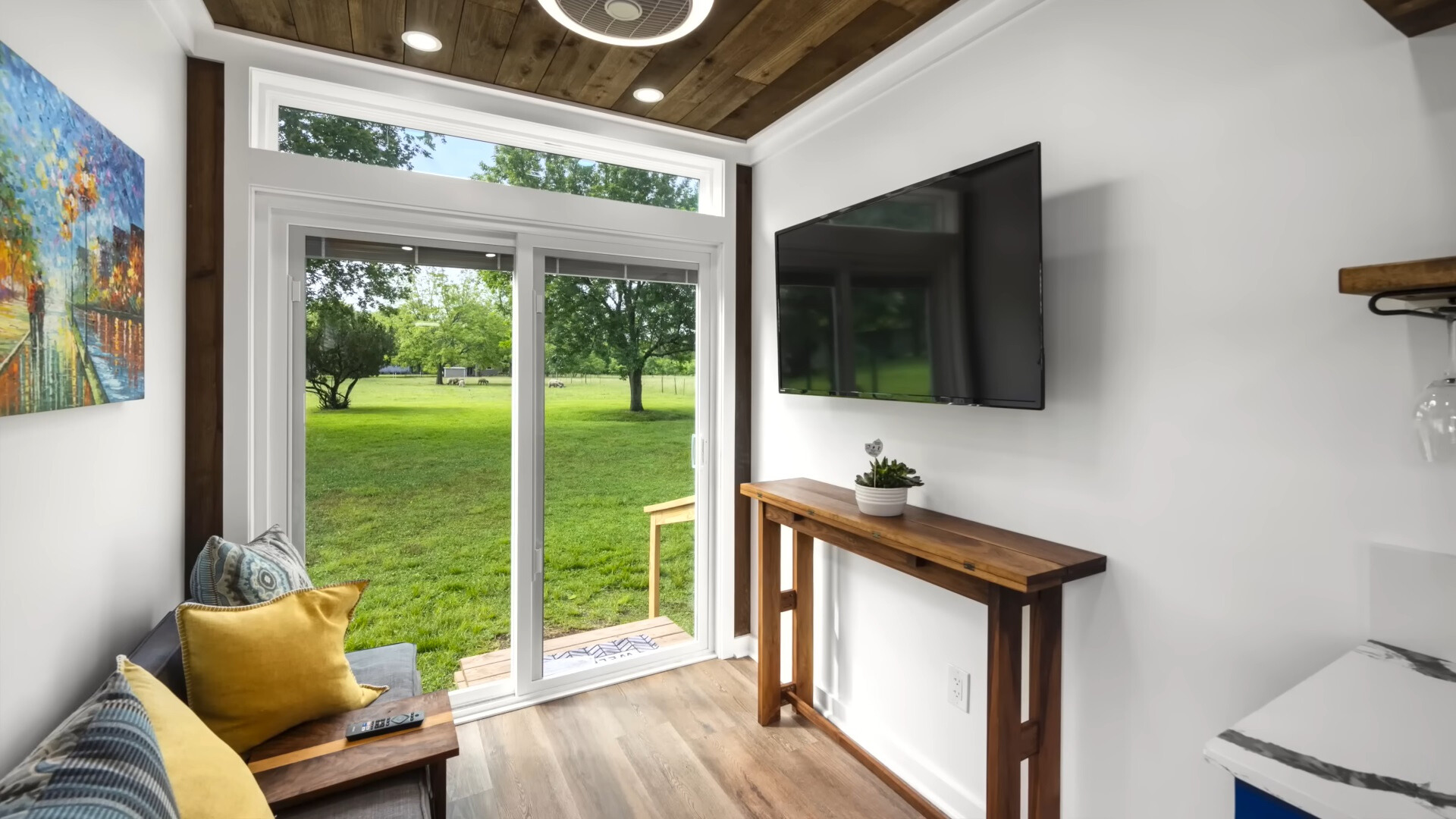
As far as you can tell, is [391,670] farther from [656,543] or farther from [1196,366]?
[1196,366]

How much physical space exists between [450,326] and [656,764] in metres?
1.82

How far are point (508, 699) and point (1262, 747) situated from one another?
256cm

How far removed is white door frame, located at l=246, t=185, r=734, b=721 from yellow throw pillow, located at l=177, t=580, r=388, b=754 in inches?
33.5

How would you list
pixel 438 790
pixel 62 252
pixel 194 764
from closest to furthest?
pixel 194 764 → pixel 62 252 → pixel 438 790

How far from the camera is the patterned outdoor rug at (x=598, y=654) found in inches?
113

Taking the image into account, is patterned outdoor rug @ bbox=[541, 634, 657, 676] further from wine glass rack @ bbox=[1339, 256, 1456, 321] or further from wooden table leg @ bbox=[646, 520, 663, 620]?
wine glass rack @ bbox=[1339, 256, 1456, 321]

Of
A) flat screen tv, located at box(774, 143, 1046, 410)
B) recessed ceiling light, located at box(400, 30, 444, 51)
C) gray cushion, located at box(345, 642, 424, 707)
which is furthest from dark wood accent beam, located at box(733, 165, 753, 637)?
gray cushion, located at box(345, 642, 424, 707)

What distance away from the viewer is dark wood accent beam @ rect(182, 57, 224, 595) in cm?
209

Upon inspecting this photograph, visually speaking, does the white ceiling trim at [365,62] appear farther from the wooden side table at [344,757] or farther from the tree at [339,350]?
the wooden side table at [344,757]

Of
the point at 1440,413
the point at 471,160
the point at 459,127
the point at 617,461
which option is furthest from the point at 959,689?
the point at 459,127

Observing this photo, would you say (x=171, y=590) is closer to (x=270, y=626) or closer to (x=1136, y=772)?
(x=270, y=626)

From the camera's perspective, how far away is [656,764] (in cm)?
233

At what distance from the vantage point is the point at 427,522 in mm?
2621

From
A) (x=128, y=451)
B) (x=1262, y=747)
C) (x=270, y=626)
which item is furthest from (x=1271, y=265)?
Answer: (x=128, y=451)
